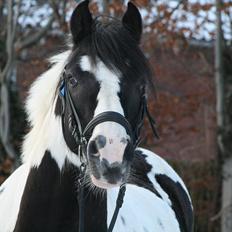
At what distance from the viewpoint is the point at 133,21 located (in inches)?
136

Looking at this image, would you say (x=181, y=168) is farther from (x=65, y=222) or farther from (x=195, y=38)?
(x=65, y=222)

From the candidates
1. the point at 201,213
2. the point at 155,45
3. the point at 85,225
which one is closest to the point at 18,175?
the point at 85,225

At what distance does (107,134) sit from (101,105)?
170mm

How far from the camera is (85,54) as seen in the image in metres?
3.22

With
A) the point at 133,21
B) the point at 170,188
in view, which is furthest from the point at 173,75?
the point at 133,21

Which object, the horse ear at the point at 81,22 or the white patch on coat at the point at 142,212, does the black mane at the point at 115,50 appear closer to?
the horse ear at the point at 81,22

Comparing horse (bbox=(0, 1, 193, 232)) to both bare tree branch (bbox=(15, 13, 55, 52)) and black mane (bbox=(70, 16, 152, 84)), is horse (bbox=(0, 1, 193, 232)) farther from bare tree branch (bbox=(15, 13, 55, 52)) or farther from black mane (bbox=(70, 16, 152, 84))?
bare tree branch (bbox=(15, 13, 55, 52))

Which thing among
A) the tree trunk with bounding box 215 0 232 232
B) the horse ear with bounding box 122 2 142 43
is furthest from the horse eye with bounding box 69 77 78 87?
the tree trunk with bounding box 215 0 232 232

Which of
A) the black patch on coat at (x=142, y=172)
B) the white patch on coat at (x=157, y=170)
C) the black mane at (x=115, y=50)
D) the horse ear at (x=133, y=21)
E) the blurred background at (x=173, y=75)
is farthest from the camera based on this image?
the blurred background at (x=173, y=75)

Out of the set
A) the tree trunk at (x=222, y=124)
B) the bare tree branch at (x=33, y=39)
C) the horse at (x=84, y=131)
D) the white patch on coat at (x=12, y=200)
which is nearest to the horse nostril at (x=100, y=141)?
the horse at (x=84, y=131)

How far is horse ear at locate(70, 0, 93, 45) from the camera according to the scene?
3.26m

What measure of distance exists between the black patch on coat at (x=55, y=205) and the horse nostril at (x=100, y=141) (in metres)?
0.45

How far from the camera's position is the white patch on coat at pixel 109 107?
2.89 metres

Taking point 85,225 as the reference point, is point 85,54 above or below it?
above
